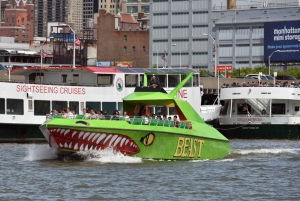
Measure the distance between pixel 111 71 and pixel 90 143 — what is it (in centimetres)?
2441

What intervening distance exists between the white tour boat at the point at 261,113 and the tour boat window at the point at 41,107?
2027 centimetres

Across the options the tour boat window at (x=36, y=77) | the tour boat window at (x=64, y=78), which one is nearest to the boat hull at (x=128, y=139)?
the tour boat window at (x=64, y=78)

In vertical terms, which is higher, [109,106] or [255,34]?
[255,34]

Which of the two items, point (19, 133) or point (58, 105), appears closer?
point (19, 133)

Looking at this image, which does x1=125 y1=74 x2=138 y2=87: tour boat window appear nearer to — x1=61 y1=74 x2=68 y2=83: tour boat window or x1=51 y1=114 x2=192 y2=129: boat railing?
x1=61 y1=74 x2=68 y2=83: tour boat window

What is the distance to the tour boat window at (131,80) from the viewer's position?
67.6 m

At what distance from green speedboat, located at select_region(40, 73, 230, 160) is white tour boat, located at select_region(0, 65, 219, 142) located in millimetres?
17051

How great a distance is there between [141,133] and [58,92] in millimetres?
23470

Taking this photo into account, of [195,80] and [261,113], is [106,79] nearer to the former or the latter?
[195,80]

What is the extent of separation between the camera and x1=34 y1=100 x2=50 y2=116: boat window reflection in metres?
65.1

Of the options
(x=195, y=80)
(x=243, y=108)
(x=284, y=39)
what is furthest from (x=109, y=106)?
(x=284, y=39)

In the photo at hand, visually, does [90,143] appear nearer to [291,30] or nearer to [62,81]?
[62,81]

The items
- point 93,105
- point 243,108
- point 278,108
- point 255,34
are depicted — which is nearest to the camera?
point 93,105

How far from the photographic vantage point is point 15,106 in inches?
2532
